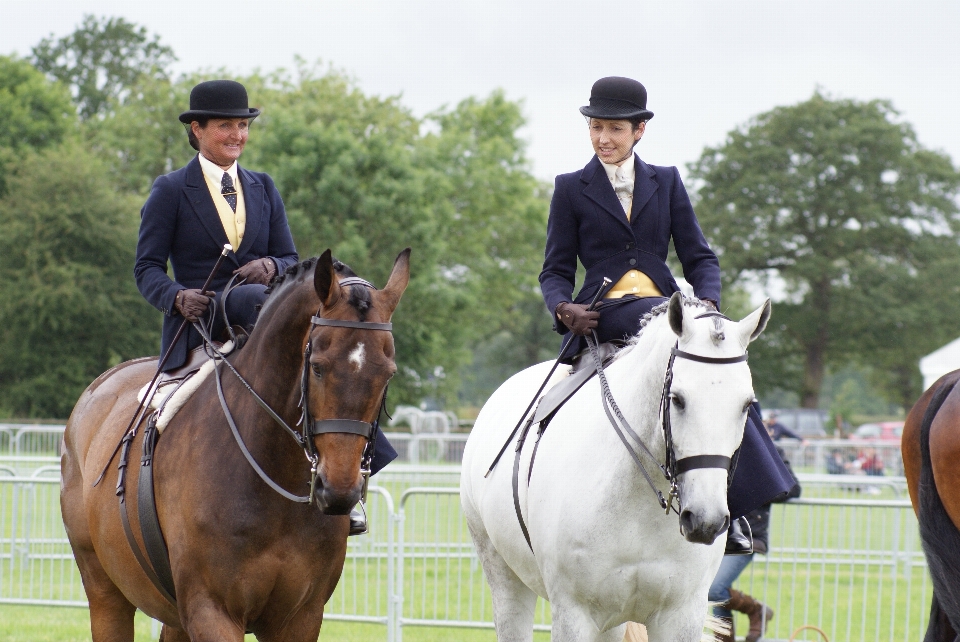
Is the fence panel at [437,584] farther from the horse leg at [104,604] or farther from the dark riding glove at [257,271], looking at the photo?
the dark riding glove at [257,271]

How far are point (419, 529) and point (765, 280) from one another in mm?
44037

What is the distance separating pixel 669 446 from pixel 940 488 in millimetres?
2717

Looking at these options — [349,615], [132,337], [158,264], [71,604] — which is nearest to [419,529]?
[349,615]

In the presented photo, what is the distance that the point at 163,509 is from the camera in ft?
17.3

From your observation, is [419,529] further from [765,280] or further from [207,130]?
[765,280]

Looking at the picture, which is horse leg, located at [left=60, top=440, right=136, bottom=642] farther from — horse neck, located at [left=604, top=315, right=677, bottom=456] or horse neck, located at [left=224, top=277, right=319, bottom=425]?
horse neck, located at [left=604, top=315, right=677, bottom=456]

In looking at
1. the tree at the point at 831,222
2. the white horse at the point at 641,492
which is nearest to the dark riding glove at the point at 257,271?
the white horse at the point at 641,492

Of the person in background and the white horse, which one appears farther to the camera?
the person in background

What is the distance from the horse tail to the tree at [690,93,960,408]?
154ft

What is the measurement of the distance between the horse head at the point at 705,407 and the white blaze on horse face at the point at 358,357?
1.17 m

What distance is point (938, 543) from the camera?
6.61 metres

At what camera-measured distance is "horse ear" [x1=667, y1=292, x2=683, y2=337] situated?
4.52 m

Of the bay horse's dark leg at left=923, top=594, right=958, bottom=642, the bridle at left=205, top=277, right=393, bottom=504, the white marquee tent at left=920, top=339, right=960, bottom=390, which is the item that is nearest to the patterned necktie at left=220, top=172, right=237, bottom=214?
the bridle at left=205, top=277, right=393, bottom=504

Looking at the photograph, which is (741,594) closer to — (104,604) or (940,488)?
(940,488)
